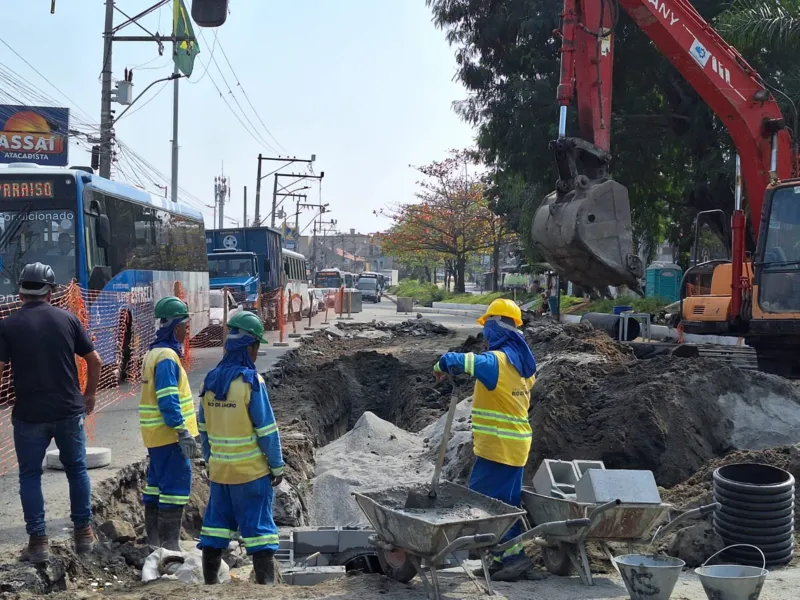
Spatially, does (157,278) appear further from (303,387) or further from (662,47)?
(662,47)

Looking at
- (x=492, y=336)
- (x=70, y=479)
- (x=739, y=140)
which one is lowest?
(x=70, y=479)

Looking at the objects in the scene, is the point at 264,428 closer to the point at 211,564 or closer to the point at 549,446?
the point at 211,564

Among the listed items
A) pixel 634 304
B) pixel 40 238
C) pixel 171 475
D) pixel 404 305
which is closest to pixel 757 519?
pixel 171 475

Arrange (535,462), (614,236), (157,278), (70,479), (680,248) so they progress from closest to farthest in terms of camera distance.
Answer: (70,479) → (535,462) → (614,236) → (157,278) → (680,248)

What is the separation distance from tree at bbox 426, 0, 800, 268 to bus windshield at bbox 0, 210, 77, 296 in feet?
43.9

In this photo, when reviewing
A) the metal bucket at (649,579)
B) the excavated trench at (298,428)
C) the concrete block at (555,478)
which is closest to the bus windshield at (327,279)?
the excavated trench at (298,428)

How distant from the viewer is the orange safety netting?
1171cm

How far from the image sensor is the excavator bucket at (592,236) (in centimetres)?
1138

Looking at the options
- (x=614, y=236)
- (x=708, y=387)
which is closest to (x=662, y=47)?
(x=614, y=236)

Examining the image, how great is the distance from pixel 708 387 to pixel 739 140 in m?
5.36

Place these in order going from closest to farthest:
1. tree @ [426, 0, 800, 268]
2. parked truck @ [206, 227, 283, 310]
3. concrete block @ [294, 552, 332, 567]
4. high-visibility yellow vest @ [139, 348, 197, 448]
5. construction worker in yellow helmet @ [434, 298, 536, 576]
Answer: construction worker in yellow helmet @ [434, 298, 536, 576] < high-visibility yellow vest @ [139, 348, 197, 448] < concrete block @ [294, 552, 332, 567] < tree @ [426, 0, 800, 268] < parked truck @ [206, 227, 283, 310]

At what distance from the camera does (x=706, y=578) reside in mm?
5461

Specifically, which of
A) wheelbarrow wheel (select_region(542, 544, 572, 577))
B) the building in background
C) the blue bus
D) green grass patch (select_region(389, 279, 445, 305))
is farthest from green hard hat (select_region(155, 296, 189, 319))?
the building in background

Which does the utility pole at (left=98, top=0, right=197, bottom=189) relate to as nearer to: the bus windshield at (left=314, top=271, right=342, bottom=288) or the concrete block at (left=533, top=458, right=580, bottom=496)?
the concrete block at (left=533, top=458, right=580, bottom=496)
